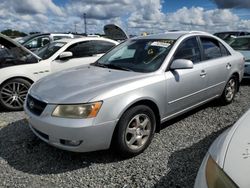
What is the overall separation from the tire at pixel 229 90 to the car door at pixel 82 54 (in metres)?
3.13

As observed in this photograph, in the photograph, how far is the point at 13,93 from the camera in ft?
18.2

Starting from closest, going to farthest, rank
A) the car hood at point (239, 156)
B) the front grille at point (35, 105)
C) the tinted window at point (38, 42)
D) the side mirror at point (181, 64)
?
the car hood at point (239, 156) < the front grille at point (35, 105) < the side mirror at point (181, 64) < the tinted window at point (38, 42)

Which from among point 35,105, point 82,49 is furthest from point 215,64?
point 82,49

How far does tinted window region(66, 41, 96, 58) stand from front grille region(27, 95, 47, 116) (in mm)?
3177

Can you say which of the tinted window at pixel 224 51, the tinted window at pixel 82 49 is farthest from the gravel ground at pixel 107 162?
the tinted window at pixel 82 49

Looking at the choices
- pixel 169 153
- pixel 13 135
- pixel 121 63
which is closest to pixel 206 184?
pixel 169 153

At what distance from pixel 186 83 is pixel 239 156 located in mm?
2573

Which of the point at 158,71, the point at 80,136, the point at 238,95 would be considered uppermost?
the point at 158,71

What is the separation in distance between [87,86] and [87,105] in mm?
401

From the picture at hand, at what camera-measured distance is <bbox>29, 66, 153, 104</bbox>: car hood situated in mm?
3207

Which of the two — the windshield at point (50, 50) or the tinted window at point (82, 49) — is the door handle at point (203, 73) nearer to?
the tinted window at point (82, 49)

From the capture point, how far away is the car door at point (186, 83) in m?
3.95

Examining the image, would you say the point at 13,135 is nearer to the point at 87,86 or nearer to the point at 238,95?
the point at 87,86

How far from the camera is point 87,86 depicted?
135 inches
